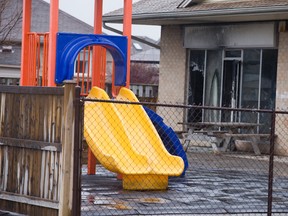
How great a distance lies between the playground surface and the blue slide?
522 millimetres

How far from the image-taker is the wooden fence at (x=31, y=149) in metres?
9.26

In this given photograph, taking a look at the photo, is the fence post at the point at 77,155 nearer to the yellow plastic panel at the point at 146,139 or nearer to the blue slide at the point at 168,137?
the yellow plastic panel at the point at 146,139

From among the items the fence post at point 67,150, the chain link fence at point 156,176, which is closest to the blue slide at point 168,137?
the chain link fence at point 156,176

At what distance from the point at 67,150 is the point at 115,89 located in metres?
6.52

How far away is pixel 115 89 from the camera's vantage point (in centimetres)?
1556

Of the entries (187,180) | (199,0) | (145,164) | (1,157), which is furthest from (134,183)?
(199,0)

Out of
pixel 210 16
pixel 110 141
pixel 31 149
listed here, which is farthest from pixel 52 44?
pixel 210 16

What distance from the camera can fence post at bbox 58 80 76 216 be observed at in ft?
29.6

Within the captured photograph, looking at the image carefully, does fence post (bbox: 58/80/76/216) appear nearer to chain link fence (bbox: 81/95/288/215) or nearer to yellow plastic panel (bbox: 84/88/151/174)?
chain link fence (bbox: 81/95/288/215)

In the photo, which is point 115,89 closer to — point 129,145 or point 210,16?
point 129,145

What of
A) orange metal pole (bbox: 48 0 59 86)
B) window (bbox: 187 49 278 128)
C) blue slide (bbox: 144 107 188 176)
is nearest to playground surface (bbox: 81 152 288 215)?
blue slide (bbox: 144 107 188 176)

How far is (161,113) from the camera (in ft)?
85.9

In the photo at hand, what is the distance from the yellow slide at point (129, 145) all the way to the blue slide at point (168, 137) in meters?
0.69

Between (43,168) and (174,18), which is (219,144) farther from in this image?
(43,168)
